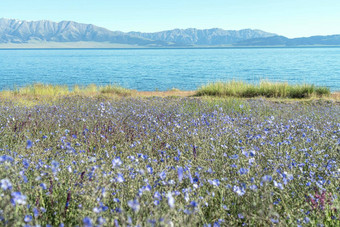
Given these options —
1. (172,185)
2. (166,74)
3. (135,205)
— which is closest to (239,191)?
(172,185)

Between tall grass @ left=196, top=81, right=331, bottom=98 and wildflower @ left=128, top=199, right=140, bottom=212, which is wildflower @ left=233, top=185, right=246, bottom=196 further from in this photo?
tall grass @ left=196, top=81, right=331, bottom=98

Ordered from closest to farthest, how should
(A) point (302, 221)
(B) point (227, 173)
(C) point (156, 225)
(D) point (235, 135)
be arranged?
(C) point (156, 225), (A) point (302, 221), (B) point (227, 173), (D) point (235, 135)

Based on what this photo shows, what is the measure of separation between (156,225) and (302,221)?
49.5 inches

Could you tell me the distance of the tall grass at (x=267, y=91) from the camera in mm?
17453

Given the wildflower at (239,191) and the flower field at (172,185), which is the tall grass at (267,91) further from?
the wildflower at (239,191)

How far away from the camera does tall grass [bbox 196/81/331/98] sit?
17453mm

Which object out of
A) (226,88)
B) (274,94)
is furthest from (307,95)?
(226,88)

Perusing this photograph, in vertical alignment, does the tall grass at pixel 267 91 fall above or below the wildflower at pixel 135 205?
below

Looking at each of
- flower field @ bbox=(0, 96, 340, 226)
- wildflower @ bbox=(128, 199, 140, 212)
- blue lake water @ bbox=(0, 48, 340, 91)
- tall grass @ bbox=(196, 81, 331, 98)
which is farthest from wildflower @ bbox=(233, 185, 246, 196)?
blue lake water @ bbox=(0, 48, 340, 91)

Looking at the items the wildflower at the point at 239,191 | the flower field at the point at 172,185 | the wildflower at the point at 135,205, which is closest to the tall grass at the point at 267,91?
the flower field at the point at 172,185

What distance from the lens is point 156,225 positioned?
2.29 metres

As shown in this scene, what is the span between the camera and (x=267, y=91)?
17.8 metres

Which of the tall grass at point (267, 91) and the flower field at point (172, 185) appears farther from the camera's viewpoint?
the tall grass at point (267, 91)

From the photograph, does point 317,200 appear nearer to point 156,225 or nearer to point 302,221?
point 302,221
